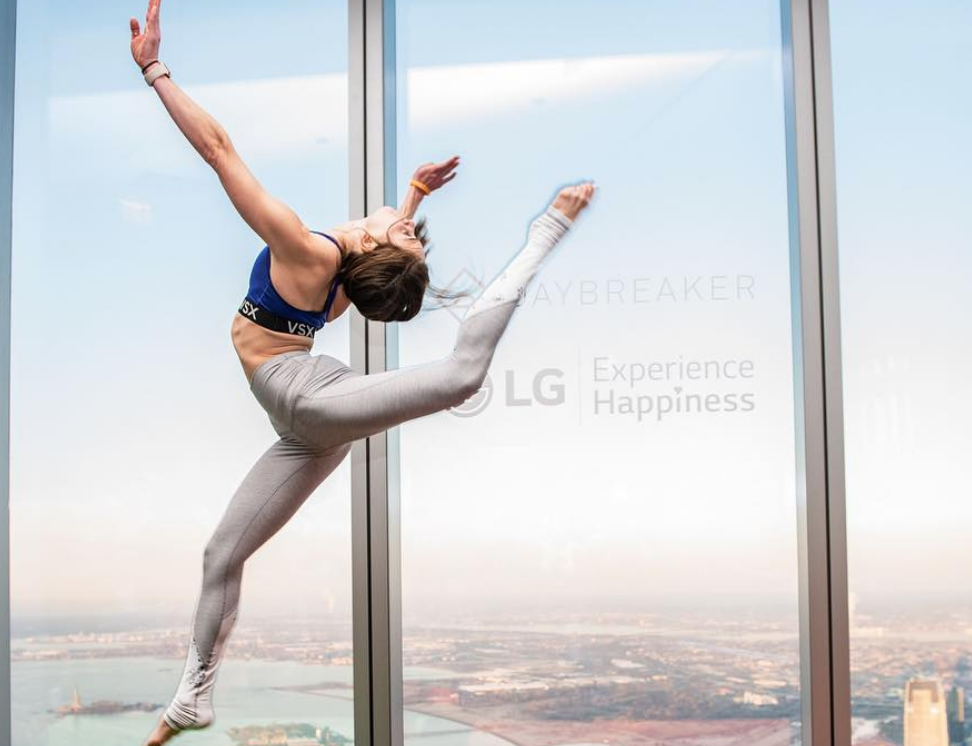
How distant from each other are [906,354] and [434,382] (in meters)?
1.46

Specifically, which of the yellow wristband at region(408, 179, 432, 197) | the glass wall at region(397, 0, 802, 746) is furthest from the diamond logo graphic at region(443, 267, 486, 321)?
the yellow wristband at region(408, 179, 432, 197)

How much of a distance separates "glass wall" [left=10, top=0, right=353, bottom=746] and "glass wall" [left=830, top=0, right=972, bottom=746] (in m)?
1.38

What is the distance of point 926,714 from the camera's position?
3.30 meters

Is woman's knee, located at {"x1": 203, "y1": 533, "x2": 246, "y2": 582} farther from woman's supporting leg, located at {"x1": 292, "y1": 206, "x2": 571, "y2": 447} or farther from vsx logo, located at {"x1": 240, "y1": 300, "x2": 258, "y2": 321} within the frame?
vsx logo, located at {"x1": 240, "y1": 300, "x2": 258, "y2": 321}

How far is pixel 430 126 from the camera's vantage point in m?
3.54

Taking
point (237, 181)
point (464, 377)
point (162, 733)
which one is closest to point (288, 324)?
point (237, 181)

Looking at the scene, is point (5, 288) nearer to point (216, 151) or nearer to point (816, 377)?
point (216, 151)

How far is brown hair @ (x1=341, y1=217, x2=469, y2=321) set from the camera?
109 inches

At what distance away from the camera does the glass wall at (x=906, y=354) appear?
3311 millimetres

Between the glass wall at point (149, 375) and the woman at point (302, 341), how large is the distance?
574mm

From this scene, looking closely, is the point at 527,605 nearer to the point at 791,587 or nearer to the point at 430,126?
the point at 791,587

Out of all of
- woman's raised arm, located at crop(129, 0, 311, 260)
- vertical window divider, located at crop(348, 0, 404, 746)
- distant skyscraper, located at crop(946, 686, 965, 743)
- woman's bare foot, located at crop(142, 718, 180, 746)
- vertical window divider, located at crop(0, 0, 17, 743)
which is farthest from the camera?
vertical window divider, located at crop(0, 0, 17, 743)

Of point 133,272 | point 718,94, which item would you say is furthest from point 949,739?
point 133,272

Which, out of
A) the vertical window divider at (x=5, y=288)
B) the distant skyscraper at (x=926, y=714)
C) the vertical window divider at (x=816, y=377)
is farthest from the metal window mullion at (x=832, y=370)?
the vertical window divider at (x=5, y=288)
